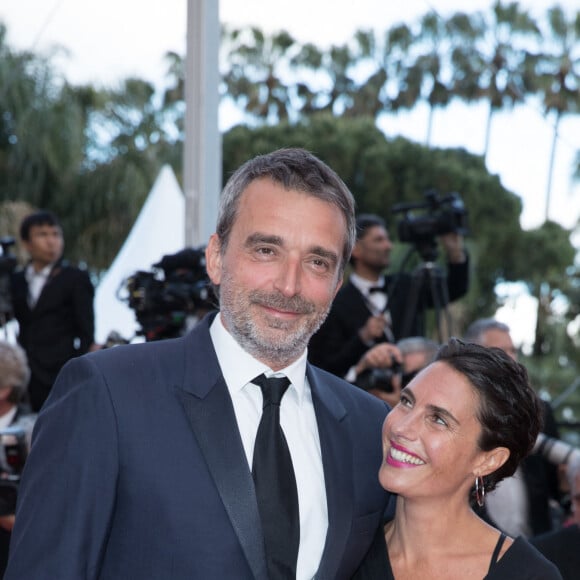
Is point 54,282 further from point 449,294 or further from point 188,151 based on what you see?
point 449,294

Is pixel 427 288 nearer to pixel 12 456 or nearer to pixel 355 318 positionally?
pixel 355 318

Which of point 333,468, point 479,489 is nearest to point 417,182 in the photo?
point 479,489

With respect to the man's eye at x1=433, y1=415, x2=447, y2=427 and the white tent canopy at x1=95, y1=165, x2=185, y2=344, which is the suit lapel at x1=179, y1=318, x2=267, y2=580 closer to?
the man's eye at x1=433, y1=415, x2=447, y2=427

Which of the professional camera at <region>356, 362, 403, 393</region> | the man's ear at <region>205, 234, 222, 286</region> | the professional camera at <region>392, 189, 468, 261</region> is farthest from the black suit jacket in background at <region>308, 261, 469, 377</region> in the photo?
the man's ear at <region>205, 234, 222, 286</region>

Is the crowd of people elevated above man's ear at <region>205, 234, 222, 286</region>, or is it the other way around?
man's ear at <region>205, 234, 222, 286</region>

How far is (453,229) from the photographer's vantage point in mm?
4395

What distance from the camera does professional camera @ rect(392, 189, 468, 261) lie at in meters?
4.39

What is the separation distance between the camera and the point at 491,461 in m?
2.21

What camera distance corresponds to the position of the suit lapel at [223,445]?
1663 millimetres

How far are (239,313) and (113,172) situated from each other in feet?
31.4

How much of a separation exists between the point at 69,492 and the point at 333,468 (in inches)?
19.9

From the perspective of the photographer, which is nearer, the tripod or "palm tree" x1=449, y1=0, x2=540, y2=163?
the tripod

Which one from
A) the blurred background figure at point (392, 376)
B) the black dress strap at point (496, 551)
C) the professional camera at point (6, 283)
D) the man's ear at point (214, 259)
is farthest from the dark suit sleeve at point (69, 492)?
the professional camera at point (6, 283)

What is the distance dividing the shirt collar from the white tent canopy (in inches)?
182
